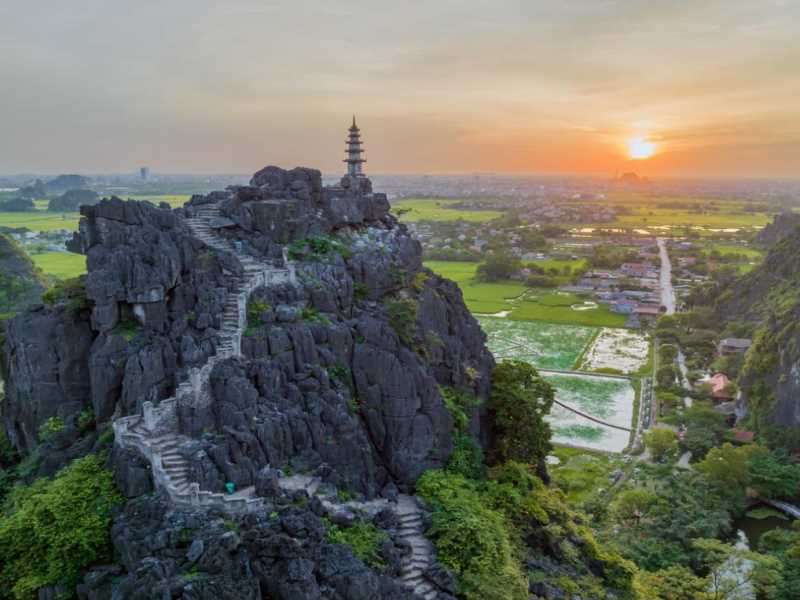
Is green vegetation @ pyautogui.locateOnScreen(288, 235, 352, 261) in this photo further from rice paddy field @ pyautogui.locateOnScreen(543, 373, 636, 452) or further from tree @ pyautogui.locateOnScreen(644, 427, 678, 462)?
tree @ pyautogui.locateOnScreen(644, 427, 678, 462)

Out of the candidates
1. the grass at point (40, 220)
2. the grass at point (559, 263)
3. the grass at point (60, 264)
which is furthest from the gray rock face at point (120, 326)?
the grass at point (40, 220)

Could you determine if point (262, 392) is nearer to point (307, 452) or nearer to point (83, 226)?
point (307, 452)

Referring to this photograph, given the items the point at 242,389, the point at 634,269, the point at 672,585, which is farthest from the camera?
the point at 634,269

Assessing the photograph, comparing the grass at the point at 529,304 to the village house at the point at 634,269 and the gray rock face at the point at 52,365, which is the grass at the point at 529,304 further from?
the gray rock face at the point at 52,365

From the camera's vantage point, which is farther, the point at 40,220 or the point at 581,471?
the point at 40,220

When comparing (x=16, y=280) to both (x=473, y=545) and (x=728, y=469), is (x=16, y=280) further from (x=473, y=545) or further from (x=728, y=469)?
(x=728, y=469)

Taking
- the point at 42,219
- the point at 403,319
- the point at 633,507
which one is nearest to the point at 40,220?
the point at 42,219

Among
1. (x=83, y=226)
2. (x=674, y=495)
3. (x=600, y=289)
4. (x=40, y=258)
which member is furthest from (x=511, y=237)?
(x=83, y=226)
